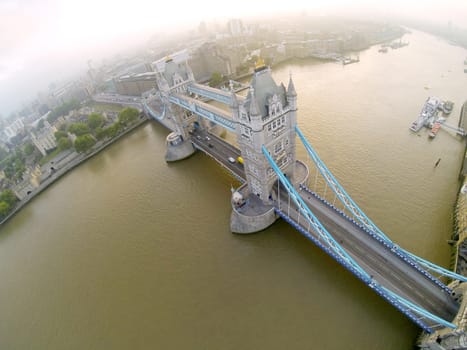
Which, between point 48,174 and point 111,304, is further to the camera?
point 48,174

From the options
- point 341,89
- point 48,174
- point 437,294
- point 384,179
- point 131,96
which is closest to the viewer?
point 437,294

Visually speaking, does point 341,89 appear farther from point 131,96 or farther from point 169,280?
point 131,96

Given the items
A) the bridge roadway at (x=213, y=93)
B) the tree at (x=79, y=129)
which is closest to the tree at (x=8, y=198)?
the tree at (x=79, y=129)

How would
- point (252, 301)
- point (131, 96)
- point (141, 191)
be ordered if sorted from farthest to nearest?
point (131, 96) → point (141, 191) → point (252, 301)

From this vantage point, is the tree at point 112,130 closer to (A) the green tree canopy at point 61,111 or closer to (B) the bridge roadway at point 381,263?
(B) the bridge roadway at point 381,263

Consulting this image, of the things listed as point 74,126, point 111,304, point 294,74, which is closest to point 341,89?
point 294,74

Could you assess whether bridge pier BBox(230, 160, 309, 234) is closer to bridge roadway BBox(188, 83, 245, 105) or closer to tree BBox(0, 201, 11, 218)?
bridge roadway BBox(188, 83, 245, 105)

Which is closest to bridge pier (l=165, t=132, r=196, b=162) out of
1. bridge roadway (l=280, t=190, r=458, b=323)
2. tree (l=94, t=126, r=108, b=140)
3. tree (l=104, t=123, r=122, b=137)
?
tree (l=104, t=123, r=122, b=137)

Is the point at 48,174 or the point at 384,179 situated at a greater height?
the point at 48,174
